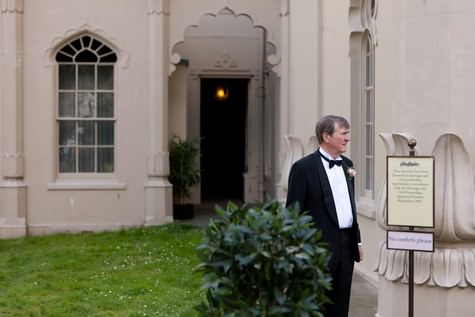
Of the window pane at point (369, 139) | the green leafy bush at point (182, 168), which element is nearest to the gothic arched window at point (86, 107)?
the green leafy bush at point (182, 168)

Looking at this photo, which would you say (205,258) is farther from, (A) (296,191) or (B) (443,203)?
(B) (443,203)

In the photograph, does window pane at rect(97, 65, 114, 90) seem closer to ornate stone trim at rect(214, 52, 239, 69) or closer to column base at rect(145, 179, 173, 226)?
column base at rect(145, 179, 173, 226)

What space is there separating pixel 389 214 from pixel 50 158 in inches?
416

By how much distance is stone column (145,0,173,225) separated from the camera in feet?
50.6

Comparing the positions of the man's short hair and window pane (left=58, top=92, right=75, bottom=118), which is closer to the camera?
the man's short hair

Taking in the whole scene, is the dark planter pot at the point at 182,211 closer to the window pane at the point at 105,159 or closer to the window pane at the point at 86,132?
the window pane at the point at 105,159

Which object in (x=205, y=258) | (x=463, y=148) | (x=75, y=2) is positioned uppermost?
(x=75, y=2)

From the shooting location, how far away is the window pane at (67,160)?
52.1ft

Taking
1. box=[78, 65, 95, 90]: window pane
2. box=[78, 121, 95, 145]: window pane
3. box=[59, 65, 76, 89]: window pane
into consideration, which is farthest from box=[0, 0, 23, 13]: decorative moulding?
box=[78, 121, 95, 145]: window pane

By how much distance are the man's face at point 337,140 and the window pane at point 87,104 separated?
10452mm

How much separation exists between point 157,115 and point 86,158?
1.63 metres

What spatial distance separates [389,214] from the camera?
19.5 ft

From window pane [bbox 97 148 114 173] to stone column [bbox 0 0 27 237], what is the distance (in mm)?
1471

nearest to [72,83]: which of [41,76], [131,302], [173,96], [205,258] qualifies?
[41,76]
